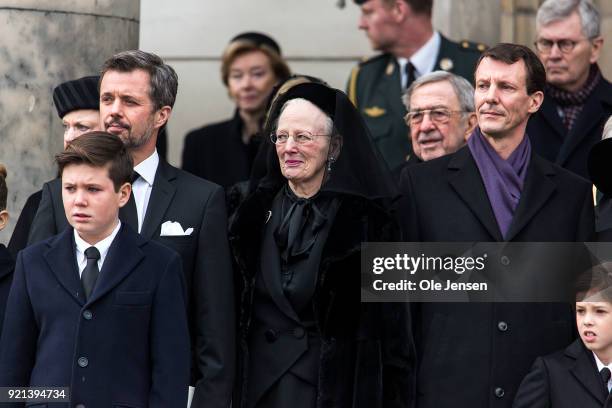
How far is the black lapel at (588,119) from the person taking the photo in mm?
7777

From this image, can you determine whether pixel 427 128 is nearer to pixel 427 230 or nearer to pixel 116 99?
pixel 427 230

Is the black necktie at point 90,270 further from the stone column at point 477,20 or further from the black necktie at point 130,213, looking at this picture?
the stone column at point 477,20

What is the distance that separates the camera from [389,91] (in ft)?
28.5

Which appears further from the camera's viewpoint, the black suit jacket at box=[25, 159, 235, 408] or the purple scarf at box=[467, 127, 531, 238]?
the purple scarf at box=[467, 127, 531, 238]

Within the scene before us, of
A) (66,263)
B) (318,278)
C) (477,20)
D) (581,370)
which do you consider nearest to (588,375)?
(581,370)

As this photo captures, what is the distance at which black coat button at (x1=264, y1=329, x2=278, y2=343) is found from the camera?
6395 millimetres

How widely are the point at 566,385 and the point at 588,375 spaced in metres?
0.09

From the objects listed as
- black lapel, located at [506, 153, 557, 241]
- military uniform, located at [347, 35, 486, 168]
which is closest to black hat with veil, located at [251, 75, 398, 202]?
black lapel, located at [506, 153, 557, 241]

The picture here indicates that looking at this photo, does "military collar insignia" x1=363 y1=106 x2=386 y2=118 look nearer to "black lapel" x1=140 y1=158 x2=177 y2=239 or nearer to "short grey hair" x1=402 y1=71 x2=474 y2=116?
"short grey hair" x1=402 y1=71 x2=474 y2=116

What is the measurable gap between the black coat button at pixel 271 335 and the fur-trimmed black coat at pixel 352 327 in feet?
0.27

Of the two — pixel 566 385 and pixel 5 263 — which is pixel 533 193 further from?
pixel 5 263

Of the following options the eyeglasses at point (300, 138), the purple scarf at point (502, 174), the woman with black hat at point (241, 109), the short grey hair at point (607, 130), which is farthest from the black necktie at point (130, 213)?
the woman with black hat at point (241, 109)

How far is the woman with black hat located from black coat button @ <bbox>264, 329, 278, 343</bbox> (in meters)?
2.70

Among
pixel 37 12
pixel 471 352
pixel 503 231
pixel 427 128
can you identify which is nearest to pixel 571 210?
pixel 503 231
